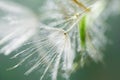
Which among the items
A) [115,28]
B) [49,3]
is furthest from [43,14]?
[115,28]

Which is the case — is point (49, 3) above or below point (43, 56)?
above

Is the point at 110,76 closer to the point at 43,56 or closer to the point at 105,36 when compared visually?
the point at 105,36

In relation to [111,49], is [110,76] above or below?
below

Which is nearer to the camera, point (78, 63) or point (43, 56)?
point (43, 56)

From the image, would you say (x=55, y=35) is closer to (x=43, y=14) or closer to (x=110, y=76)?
(x=43, y=14)

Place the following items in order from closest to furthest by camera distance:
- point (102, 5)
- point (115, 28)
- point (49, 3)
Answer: point (102, 5)
point (49, 3)
point (115, 28)

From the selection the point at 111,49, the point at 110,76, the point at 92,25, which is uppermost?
the point at 92,25

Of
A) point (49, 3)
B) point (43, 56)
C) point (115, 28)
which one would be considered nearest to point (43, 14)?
point (49, 3)

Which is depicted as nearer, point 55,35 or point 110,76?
point 55,35

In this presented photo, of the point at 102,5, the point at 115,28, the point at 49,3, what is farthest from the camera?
the point at 115,28
